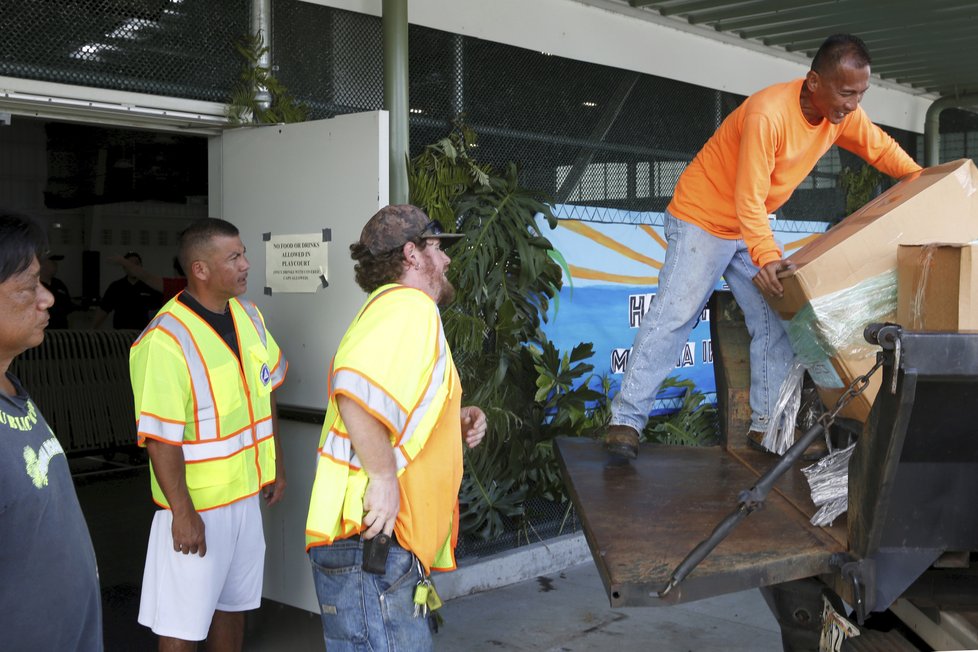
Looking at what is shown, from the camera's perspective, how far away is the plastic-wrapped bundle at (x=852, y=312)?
3170mm

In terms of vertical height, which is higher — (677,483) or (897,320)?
(897,320)

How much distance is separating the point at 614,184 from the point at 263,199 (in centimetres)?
297

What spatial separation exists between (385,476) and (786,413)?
1.80 m

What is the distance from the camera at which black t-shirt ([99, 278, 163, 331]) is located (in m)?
10.7

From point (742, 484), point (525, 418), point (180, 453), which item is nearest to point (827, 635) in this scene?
point (742, 484)

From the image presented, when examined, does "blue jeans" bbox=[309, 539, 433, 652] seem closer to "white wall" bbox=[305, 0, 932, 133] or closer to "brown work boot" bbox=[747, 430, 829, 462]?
"brown work boot" bbox=[747, 430, 829, 462]

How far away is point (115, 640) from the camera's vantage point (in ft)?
17.3

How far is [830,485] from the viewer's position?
10.2 feet

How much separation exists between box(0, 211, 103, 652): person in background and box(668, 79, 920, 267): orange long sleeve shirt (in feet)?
8.21

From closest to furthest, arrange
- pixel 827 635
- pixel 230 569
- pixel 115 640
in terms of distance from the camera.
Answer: pixel 827 635, pixel 230 569, pixel 115 640

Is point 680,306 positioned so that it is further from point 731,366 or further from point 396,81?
point 396,81

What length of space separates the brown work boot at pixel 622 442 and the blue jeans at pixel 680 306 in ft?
0.23

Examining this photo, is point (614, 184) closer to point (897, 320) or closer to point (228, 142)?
point (228, 142)

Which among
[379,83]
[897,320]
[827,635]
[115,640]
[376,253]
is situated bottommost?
[115,640]
